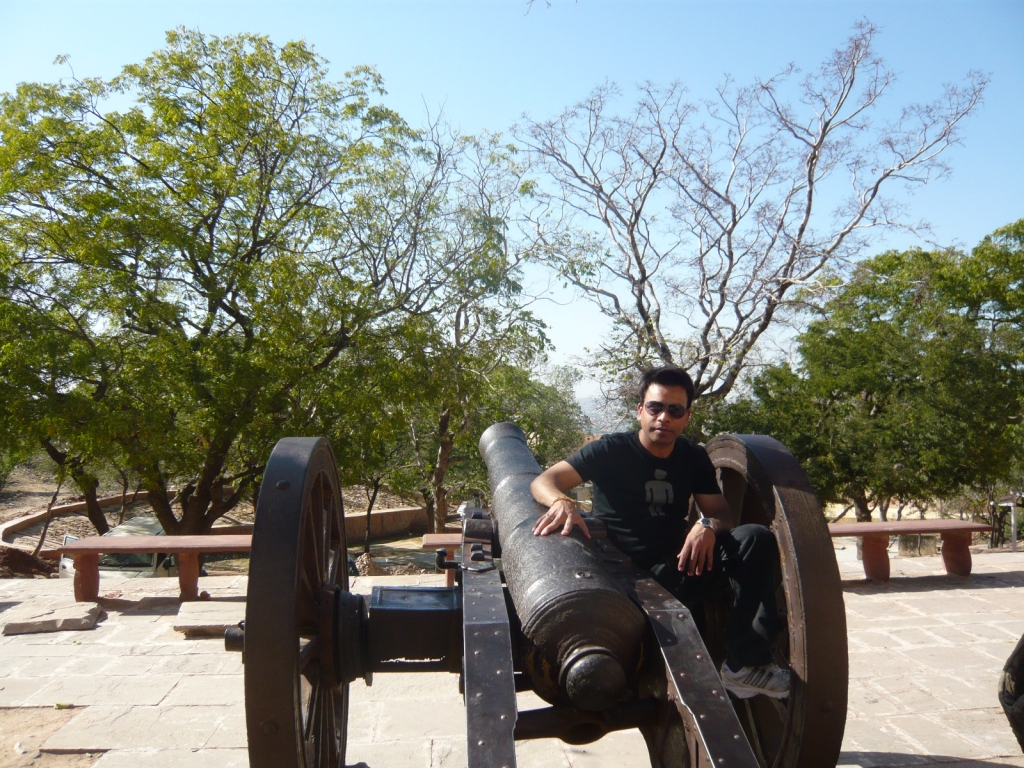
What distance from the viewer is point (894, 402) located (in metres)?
18.7

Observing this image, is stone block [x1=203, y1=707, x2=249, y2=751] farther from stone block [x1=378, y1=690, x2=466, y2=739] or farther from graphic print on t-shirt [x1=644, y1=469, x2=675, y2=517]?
graphic print on t-shirt [x1=644, y1=469, x2=675, y2=517]

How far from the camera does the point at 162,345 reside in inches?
495

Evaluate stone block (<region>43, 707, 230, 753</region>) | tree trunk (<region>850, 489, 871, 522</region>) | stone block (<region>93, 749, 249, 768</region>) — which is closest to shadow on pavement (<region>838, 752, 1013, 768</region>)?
stone block (<region>93, 749, 249, 768</region>)

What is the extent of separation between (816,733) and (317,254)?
1369 cm

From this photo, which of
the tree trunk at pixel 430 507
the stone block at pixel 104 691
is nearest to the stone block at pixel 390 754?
the stone block at pixel 104 691

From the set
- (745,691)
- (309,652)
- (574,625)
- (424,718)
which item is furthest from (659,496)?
(424,718)

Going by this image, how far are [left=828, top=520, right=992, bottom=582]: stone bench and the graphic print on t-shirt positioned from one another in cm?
414

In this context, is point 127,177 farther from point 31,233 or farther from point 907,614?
point 907,614

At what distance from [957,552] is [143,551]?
20.0 feet

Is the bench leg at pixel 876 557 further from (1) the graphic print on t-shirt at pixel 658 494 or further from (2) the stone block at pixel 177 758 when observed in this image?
(2) the stone block at pixel 177 758

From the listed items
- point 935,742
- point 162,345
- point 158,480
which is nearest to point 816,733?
point 935,742

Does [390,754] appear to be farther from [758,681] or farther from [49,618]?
[49,618]

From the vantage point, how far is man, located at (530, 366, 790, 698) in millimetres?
2404

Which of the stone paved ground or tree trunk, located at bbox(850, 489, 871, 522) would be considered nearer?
the stone paved ground
